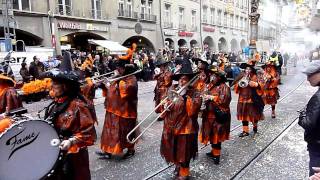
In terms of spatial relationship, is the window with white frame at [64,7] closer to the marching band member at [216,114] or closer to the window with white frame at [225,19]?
the marching band member at [216,114]

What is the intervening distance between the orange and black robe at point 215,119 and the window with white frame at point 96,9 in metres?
18.5

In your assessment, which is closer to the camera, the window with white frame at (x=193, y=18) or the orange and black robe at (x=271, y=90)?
the orange and black robe at (x=271, y=90)

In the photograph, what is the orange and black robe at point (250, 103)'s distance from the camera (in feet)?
24.7

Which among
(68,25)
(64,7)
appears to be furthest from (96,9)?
(68,25)

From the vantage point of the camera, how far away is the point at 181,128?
480cm

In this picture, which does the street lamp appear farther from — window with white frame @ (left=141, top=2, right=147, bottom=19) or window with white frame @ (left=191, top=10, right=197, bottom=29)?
window with white frame @ (left=191, top=10, right=197, bottom=29)

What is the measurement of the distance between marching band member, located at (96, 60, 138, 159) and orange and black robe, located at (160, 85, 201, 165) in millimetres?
1209

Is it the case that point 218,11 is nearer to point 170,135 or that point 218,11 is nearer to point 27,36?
point 27,36

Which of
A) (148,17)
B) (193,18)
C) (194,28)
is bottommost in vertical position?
(194,28)

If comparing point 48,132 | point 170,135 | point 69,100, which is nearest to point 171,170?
point 170,135

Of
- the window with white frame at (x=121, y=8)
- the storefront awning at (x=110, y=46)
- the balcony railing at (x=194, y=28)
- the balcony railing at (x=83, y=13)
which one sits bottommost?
the storefront awning at (x=110, y=46)

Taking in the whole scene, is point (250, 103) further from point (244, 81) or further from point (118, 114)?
point (118, 114)

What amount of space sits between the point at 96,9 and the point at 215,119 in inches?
754

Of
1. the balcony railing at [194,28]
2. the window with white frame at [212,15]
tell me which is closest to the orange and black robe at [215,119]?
the balcony railing at [194,28]
